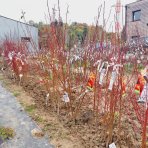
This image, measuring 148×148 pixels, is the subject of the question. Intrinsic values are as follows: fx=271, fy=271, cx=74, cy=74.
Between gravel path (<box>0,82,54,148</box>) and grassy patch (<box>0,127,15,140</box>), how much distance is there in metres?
→ 0.07

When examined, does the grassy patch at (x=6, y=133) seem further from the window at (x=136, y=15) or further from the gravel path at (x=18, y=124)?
the window at (x=136, y=15)

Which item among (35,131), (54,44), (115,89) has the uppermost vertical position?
(54,44)

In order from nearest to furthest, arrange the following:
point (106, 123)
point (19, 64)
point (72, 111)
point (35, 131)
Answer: point (106, 123) → point (35, 131) → point (72, 111) → point (19, 64)

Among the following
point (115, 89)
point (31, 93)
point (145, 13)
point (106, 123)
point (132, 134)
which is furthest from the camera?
point (145, 13)

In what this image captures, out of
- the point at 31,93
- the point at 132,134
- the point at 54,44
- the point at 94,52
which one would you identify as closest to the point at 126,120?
the point at 132,134

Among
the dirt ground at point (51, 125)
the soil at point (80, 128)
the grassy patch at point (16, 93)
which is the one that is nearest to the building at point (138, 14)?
the grassy patch at point (16, 93)

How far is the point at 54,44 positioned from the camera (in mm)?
4090

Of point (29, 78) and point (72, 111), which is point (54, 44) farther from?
point (29, 78)

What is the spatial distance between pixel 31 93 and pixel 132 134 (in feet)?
11.6

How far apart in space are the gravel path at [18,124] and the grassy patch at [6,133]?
0.23ft

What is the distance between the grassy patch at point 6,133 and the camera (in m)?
3.68

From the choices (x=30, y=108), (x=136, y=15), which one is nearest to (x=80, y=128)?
(x=30, y=108)

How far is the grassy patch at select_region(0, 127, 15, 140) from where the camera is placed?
3679mm

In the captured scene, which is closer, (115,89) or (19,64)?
(115,89)
